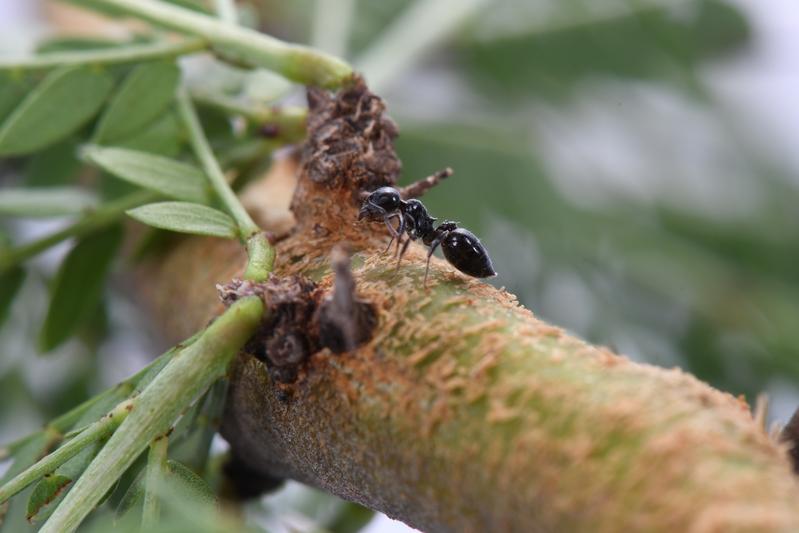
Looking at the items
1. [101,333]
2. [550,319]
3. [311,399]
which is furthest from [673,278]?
[311,399]

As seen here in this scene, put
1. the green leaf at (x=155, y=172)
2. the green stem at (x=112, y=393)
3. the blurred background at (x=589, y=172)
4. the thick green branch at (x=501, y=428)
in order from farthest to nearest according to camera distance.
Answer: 1. the blurred background at (x=589, y=172)
2. the green leaf at (x=155, y=172)
3. the green stem at (x=112, y=393)
4. the thick green branch at (x=501, y=428)

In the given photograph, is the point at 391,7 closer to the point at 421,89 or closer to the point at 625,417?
the point at 421,89

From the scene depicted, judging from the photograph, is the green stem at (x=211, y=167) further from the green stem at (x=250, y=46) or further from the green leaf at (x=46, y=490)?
the green leaf at (x=46, y=490)

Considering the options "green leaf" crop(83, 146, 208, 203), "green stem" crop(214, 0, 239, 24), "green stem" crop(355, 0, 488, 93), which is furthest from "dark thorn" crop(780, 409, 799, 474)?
"green stem" crop(355, 0, 488, 93)

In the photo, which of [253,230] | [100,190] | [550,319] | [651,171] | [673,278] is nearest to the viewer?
[253,230]

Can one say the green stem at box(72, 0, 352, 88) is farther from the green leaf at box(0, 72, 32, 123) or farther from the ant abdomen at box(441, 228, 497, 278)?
the ant abdomen at box(441, 228, 497, 278)

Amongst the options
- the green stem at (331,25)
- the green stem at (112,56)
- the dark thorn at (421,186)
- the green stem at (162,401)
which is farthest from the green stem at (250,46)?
the green stem at (331,25)
